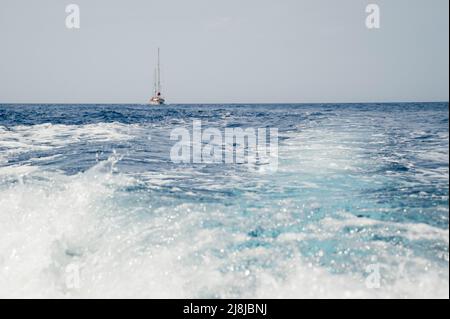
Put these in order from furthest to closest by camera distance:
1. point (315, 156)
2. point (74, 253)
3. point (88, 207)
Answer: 1. point (315, 156)
2. point (88, 207)
3. point (74, 253)

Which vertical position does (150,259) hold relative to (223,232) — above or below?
below

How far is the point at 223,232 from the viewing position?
3916 mm

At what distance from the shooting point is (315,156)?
854 cm

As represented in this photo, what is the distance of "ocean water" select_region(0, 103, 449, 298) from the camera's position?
307cm

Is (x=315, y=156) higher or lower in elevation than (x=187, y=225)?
higher

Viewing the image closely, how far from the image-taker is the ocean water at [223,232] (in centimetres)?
307

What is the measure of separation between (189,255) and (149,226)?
2.94ft

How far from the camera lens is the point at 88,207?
475 cm

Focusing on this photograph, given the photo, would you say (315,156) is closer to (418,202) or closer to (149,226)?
(418,202)

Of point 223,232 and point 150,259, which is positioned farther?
point 223,232

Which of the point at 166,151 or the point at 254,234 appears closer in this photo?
the point at 254,234

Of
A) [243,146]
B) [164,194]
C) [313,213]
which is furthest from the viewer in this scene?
[243,146]

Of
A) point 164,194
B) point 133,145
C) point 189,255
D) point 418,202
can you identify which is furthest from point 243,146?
point 189,255
